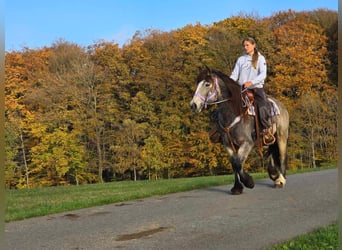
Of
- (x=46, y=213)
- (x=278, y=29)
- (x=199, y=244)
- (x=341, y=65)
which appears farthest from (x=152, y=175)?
(x=341, y=65)

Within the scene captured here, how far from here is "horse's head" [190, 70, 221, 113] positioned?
27.3 feet

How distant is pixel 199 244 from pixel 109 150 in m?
39.4

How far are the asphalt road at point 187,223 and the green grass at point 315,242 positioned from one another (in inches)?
11.4

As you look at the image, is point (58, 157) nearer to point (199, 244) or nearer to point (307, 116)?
point (307, 116)

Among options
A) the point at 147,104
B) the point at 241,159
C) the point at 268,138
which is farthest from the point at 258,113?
the point at 147,104

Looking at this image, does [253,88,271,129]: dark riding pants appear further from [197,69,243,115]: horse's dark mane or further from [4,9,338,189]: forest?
[4,9,338,189]: forest

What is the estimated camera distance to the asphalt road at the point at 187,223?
5.27m

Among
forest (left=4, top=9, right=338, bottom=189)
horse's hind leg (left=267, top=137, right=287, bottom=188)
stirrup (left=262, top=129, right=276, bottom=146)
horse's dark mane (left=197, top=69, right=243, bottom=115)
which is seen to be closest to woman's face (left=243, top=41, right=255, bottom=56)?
horse's dark mane (left=197, top=69, right=243, bottom=115)

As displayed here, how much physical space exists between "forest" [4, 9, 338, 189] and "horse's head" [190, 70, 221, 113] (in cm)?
2959

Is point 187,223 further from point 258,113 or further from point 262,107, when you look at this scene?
point 262,107

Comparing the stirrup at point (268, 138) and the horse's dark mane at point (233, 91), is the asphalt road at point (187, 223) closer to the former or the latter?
the stirrup at point (268, 138)

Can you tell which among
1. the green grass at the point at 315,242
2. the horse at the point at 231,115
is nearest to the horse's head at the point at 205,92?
the horse at the point at 231,115

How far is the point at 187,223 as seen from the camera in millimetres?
6238

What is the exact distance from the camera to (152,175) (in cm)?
4331
